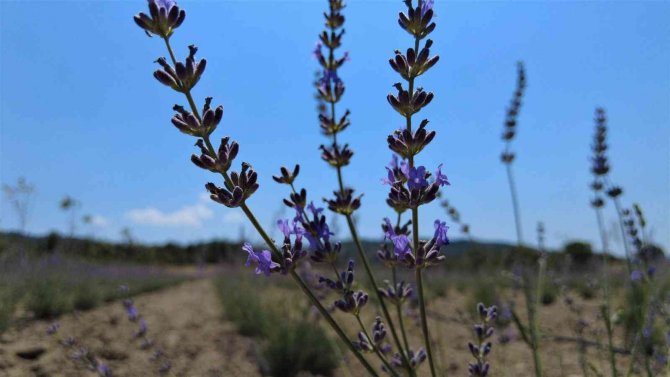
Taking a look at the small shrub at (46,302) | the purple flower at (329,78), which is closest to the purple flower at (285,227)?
the purple flower at (329,78)

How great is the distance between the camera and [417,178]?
130 centimetres

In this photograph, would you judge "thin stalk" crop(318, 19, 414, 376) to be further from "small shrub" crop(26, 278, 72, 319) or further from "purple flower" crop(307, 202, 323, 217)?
"small shrub" crop(26, 278, 72, 319)

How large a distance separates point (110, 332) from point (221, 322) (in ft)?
4.49

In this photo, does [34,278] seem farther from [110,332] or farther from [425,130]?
[425,130]

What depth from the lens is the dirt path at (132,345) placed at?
3795mm

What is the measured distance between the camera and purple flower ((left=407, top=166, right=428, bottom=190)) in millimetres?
1279

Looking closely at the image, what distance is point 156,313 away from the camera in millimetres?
6621

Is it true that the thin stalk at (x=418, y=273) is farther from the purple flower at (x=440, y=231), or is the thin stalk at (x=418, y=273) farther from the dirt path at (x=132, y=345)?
the dirt path at (x=132, y=345)

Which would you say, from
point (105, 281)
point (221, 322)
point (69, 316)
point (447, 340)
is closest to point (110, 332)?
point (69, 316)

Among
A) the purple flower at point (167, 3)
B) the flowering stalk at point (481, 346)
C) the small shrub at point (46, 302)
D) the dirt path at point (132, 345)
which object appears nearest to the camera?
the purple flower at point (167, 3)

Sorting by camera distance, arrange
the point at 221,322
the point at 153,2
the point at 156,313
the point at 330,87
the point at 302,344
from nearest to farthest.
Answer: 1. the point at 153,2
2. the point at 330,87
3. the point at 302,344
4. the point at 221,322
5. the point at 156,313

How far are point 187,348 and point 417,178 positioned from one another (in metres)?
4.04

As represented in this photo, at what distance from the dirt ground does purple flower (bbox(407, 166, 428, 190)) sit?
5.26ft

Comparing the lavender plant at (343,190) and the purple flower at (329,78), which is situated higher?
the purple flower at (329,78)
